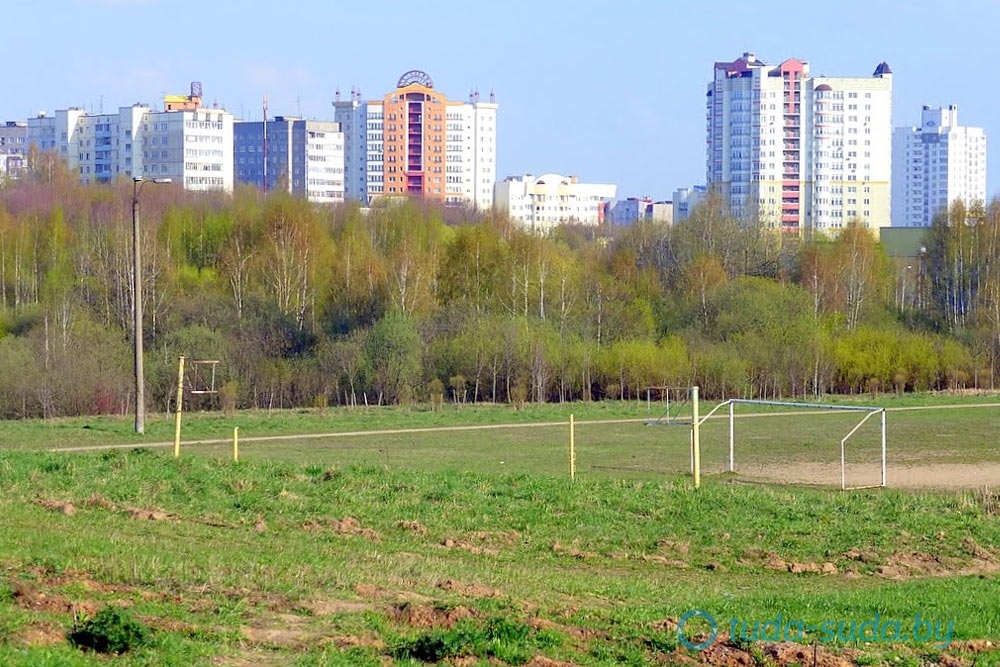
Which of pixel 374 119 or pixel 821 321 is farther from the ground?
pixel 374 119

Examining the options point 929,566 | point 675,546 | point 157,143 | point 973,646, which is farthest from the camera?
point 157,143

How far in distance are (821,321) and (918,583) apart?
5182 cm

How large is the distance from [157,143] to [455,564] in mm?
136195

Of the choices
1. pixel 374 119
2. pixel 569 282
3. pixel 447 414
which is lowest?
pixel 447 414

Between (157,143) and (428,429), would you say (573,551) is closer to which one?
(428,429)

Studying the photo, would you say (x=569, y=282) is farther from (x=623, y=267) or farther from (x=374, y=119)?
(x=374, y=119)

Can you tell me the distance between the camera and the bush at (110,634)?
29.2 feet

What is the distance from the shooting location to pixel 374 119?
17100cm


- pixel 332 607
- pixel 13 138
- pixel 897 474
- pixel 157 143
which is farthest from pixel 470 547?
pixel 13 138

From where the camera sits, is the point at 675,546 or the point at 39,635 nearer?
the point at 39,635

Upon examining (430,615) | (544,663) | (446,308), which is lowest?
(544,663)

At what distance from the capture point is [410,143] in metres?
172

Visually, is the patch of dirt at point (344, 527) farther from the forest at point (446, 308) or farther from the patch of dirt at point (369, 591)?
the forest at point (446, 308)

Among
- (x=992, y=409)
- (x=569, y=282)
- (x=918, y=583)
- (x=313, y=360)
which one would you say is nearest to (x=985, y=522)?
(x=918, y=583)
